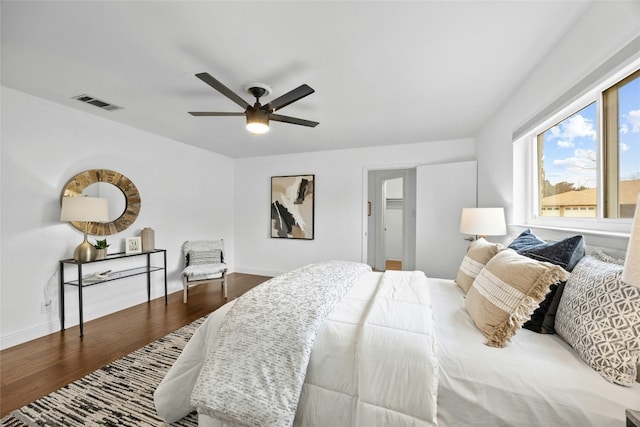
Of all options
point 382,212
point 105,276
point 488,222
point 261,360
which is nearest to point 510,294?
point 261,360

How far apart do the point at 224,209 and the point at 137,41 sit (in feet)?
11.8

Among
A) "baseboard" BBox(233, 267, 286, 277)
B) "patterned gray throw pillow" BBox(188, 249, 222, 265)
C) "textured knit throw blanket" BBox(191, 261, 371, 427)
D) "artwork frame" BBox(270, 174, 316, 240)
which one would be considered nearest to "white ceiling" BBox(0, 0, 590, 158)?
"textured knit throw blanket" BBox(191, 261, 371, 427)

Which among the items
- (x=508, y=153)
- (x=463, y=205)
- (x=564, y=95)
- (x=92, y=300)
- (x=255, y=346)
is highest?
(x=564, y=95)

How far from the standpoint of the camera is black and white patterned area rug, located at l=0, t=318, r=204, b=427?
5.02 ft

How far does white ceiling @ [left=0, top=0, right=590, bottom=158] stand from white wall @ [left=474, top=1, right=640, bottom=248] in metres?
0.09

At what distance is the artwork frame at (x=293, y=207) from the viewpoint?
4695 mm

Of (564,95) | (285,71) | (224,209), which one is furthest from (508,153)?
(224,209)

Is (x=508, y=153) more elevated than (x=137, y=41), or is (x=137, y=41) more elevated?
(x=137, y=41)

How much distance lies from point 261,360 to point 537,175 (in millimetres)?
2705

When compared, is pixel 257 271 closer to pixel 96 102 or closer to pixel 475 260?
pixel 96 102

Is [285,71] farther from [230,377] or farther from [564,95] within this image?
→ [230,377]

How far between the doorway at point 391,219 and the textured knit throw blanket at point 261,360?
360 centimetres

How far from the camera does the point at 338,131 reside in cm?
352

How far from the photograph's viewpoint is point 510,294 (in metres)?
1.23
